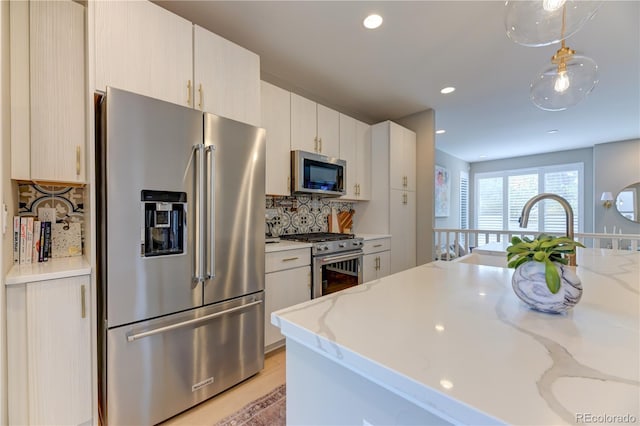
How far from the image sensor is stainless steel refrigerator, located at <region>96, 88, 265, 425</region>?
4.41ft

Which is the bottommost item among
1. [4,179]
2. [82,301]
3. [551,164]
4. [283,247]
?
[82,301]

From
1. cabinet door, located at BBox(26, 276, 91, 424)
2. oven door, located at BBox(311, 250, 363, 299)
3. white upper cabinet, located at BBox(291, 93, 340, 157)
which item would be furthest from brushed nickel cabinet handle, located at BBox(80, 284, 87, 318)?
white upper cabinet, located at BBox(291, 93, 340, 157)

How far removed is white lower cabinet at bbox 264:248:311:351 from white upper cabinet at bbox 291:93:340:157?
1.10 metres

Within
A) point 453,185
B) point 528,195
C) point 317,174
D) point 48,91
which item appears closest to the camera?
point 48,91

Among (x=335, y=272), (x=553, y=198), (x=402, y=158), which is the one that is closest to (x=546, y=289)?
(x=553, y=198)

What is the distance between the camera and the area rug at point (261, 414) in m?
1.49

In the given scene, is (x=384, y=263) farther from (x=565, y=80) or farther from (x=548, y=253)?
(x=548, y=253)

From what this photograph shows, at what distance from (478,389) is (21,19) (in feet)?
7.67

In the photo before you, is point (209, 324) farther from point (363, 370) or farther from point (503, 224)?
point (503, 224)

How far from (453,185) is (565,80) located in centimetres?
496

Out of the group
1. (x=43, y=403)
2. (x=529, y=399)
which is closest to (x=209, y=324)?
(x=43, y=403)

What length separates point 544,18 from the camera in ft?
3.95

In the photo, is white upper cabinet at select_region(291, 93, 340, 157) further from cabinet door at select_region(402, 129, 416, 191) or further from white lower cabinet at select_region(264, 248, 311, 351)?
white lower cabinet at select_region(264, 248, 311, 351)

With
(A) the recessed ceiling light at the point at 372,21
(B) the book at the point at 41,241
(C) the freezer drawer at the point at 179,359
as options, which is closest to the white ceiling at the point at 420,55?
(A) the recessed ceiling light at the point at 372,21
